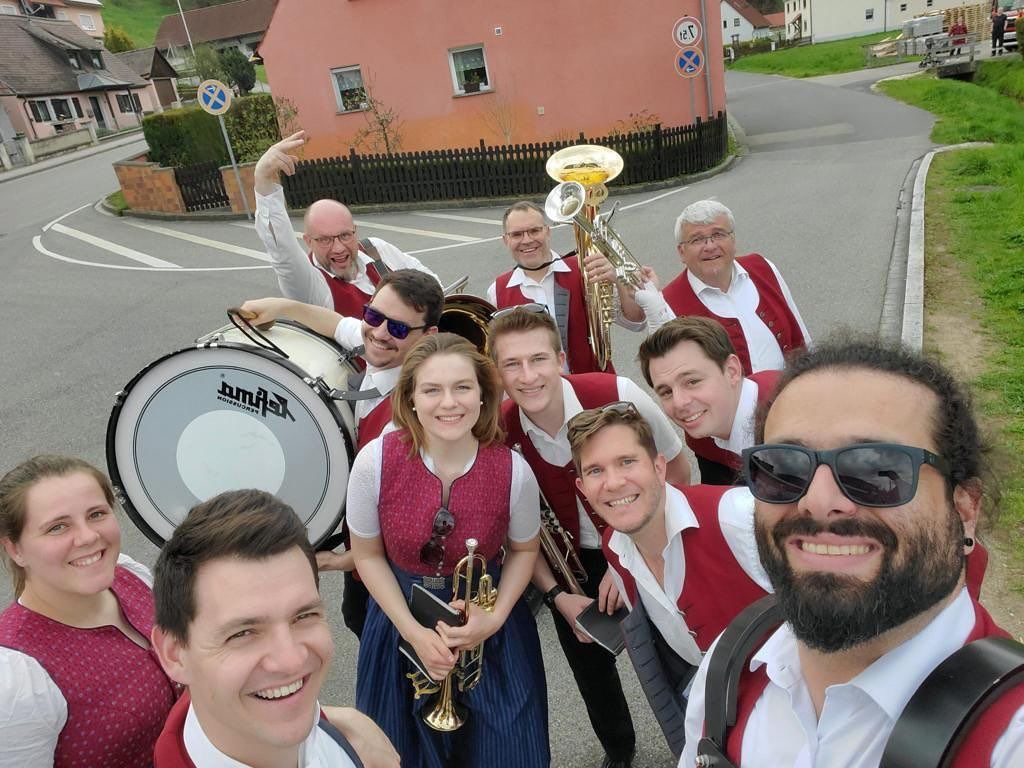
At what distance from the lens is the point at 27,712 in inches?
65.1

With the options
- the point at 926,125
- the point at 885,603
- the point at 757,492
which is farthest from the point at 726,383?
the point at 926,125

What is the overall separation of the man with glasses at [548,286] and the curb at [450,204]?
10533mm

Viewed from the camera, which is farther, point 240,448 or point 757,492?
point 240,448

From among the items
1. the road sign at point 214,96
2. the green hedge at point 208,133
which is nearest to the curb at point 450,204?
the green hedge at point 208,133

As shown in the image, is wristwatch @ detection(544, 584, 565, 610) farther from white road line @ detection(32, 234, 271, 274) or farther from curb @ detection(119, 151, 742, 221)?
curb @ detection(119, 151, 742, 221)

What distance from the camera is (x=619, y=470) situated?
2113mm

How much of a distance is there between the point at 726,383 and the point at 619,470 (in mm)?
768

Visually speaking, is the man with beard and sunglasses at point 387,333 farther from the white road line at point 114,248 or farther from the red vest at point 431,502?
the white road line at point 114,248

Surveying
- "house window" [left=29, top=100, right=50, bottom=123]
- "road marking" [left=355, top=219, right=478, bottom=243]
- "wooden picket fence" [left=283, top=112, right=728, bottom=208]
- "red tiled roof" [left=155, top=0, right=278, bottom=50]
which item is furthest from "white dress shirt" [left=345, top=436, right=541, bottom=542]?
"red tiled roof" [left=155, top=0, right=278, bottom=50]

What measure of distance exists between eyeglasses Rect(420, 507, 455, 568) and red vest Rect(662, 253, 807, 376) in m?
1.83

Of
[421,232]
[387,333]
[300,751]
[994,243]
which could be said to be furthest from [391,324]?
[421,232]

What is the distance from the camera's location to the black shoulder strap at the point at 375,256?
447 centimetres

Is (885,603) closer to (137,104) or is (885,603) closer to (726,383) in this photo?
(726,383)

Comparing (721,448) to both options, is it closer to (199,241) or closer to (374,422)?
(374,422)
